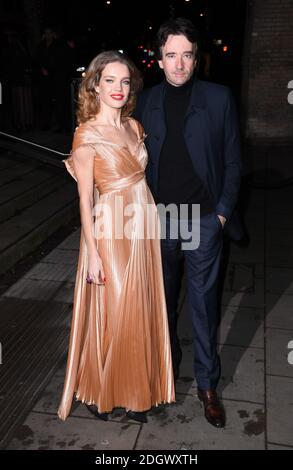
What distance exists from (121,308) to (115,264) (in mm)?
246

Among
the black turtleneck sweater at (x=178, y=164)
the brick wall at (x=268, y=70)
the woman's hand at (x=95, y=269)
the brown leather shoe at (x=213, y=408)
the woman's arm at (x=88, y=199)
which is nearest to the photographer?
the woman's arm at (x=88, y=199)

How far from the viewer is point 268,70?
11.2 metres

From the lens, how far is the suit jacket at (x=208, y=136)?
2.59m

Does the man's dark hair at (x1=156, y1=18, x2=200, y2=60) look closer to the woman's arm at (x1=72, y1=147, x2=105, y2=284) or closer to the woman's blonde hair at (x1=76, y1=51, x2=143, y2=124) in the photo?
the woman's blonde hair at (x1=76, y1=51, x2=143, y2=124)

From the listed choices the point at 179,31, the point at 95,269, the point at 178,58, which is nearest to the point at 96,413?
the point at 95,269

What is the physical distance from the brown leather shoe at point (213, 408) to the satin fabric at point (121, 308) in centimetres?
22

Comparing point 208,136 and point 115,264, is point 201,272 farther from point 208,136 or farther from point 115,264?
point 208,136

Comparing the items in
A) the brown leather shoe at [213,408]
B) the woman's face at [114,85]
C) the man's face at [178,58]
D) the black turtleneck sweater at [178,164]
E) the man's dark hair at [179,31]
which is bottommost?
the brown leather shoe at [213,408]

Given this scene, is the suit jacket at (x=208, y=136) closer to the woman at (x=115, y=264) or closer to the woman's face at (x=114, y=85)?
the woman at (x=115, y=264)

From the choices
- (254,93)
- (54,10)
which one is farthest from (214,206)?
(54,10)

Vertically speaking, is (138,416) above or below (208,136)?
below


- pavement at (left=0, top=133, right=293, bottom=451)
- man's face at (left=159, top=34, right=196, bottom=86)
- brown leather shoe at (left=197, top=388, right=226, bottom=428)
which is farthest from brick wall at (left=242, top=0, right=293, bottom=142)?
brown leather shoe at (left=197, top=388, right=226, bottom=428)

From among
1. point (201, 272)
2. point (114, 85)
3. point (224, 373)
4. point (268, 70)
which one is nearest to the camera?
point (114, 85)

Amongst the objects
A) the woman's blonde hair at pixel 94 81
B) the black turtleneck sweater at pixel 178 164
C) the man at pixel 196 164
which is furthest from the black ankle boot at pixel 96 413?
the woman's blonde hair at pixel 94 81
